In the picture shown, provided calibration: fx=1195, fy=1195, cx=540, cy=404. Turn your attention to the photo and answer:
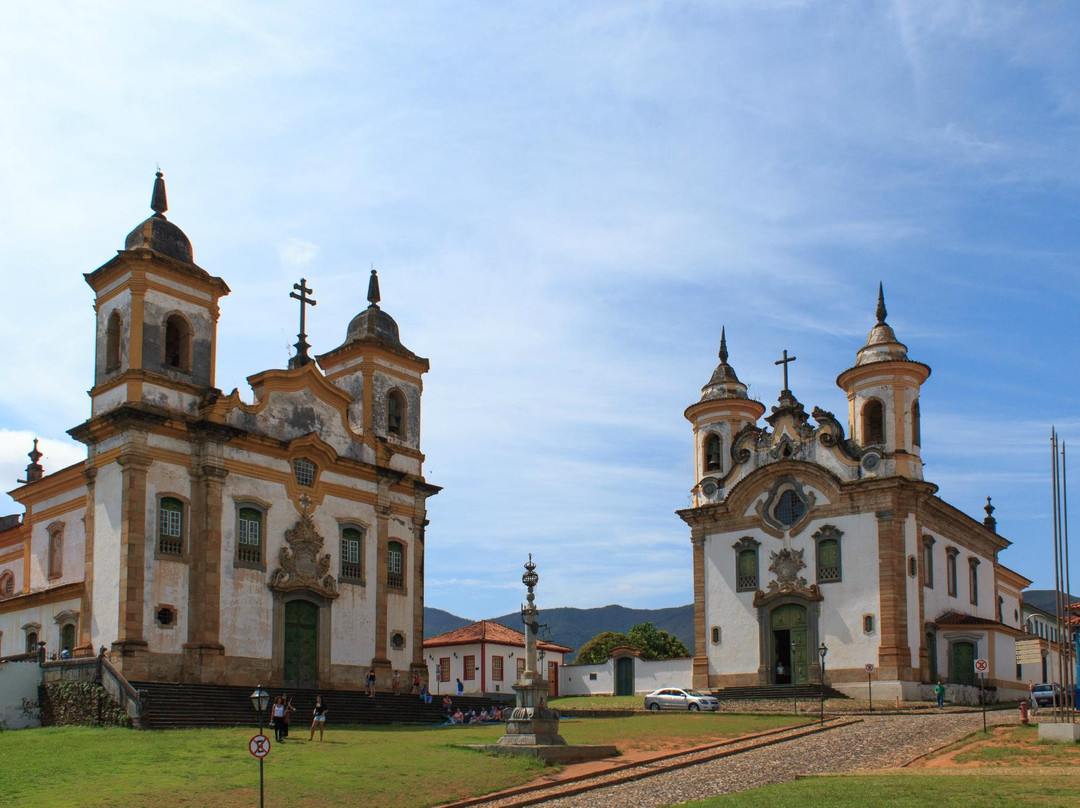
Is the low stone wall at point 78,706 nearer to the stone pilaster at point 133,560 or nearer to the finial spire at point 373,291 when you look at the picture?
the stone pilaster at point 133,560

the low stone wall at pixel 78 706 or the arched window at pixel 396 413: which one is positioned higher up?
the arched window at pixel 396 413

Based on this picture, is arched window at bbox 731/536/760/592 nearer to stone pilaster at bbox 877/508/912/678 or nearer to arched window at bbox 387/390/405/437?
stone pilaster at bbox 877/508/912/678

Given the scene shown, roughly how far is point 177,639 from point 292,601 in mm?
4374

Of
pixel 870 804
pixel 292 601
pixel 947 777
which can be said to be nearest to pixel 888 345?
pixel 292 601

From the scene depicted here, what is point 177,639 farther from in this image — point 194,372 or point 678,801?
point 678,801

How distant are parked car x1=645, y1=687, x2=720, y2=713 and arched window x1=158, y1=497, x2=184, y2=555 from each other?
1708 cm

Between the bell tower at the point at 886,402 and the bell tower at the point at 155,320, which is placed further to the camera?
the bell tower at the point at 886,402

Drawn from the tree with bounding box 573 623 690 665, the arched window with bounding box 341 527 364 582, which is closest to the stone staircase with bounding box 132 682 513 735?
the arched window with bounding box 341 527 364 582

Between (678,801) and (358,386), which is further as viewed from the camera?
(358,386)

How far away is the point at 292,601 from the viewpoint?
121ft

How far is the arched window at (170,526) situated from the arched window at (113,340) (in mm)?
4397

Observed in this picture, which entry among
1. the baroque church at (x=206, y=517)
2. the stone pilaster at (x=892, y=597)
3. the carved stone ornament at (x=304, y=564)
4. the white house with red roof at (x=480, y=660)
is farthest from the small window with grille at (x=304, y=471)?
the white house with red roof at (x=480, y=660)

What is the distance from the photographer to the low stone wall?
96.5 ft

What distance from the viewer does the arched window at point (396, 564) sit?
134 feet
